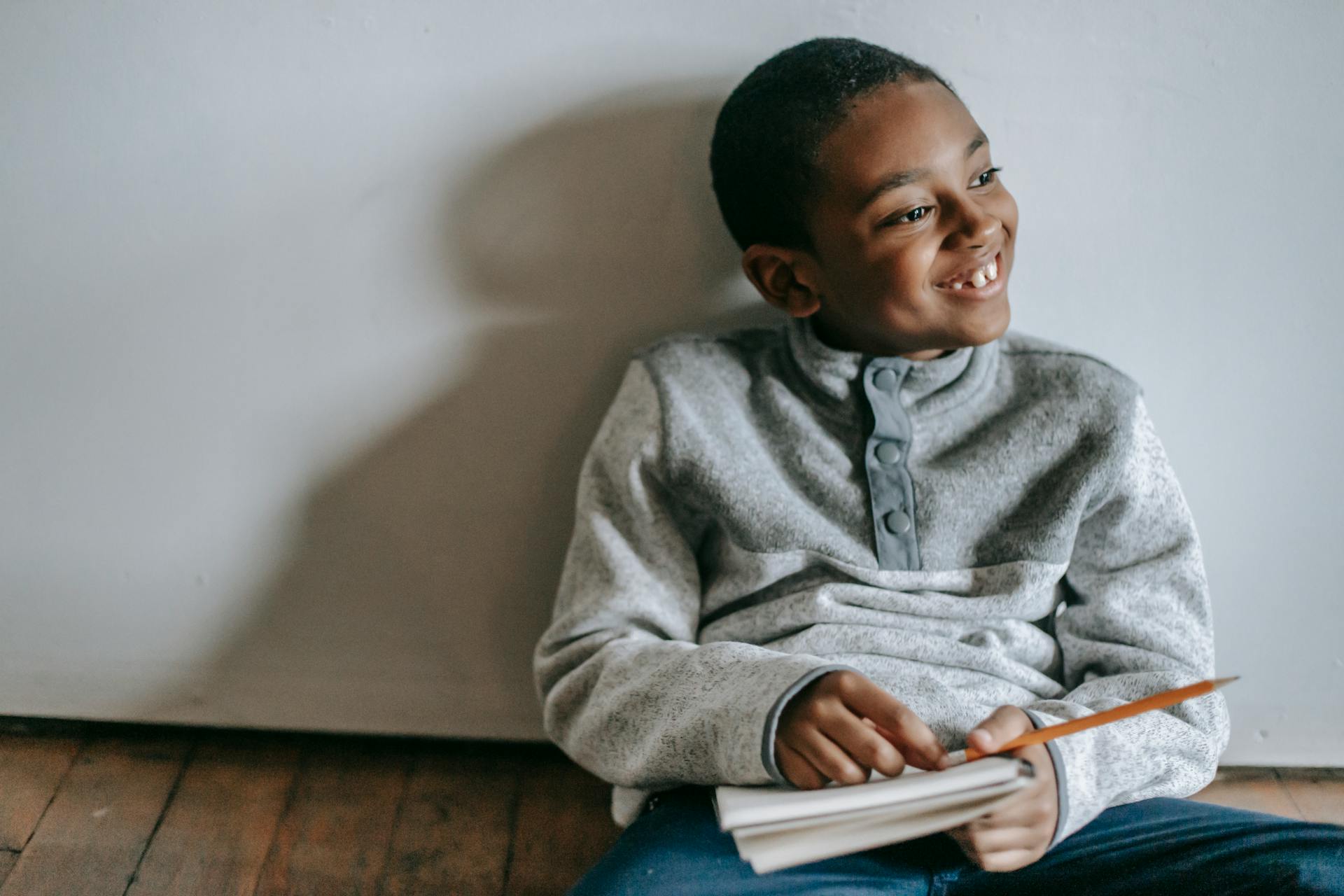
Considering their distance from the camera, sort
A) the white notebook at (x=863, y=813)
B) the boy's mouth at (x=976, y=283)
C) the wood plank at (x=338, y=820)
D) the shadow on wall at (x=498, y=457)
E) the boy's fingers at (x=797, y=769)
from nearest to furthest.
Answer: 1. the white notebook at (x=863, y=813)
2. the boy's fingers at (x=797, y=769)
3. the boy's mouth at (x=976, y=283)
4. the shadow on wall at (x=498, y=457)
5. the wood plank at (x=338, y=820)

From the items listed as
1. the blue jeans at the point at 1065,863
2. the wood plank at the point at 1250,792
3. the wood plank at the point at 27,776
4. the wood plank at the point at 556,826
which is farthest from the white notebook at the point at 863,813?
the wood plank at the point at 27,776

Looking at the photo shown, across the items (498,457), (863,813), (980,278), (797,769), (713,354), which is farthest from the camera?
(498,457)

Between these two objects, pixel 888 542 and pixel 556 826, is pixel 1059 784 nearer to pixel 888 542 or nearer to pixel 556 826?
pixel 888 542

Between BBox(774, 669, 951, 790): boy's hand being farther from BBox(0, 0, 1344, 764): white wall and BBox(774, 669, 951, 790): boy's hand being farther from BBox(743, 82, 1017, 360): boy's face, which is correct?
BBox(0, 0, 1344, 764): white wall

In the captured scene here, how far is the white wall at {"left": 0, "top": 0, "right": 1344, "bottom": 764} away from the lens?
916mm

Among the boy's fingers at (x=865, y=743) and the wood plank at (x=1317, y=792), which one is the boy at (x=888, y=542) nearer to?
the boy's fingers at (x=865, y=743)

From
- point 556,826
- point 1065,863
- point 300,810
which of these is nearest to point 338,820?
point 300,810

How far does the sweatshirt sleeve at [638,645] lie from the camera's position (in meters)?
0.81

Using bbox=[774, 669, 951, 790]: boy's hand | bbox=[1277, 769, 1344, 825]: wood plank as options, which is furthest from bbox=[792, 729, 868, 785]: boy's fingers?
bbox=[1277, 769, 1344, 825]: wood plank

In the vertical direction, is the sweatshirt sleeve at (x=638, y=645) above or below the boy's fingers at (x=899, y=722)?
below

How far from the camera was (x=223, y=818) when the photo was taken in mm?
1130

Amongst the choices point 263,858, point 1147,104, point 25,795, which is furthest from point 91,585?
point 1147,104

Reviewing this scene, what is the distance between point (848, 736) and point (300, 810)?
67cm

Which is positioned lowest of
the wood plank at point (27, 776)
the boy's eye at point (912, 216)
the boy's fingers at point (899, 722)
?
the wood plank at point (27, 776)
